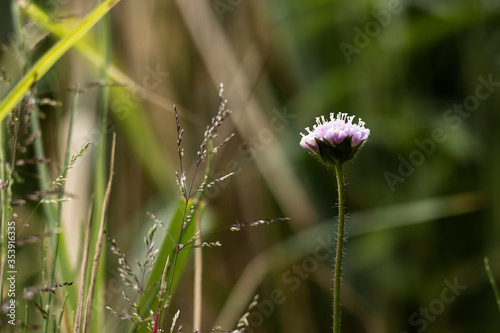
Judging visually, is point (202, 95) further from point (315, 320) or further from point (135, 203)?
point (315, 320)

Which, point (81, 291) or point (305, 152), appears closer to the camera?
point (81, 291)

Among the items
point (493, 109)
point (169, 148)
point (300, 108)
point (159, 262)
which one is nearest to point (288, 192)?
point (300, 108)

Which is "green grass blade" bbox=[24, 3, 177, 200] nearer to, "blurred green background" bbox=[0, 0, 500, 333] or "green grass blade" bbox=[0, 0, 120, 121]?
"blurred green background" bbox=[0, 0, 500, 333]

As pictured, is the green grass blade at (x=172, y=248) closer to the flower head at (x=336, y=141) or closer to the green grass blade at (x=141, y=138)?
the flower head at (x=336, y=141)

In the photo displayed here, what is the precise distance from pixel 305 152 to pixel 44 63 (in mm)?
654

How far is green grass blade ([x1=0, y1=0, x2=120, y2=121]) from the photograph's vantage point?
15.1 inches

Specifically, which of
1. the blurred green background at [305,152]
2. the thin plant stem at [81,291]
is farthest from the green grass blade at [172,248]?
the blurred green background at [305,152]

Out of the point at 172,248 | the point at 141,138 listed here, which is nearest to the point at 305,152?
the point at 141,138

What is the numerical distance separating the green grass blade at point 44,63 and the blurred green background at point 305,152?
44 cm

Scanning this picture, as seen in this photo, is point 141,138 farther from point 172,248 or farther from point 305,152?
point 172,248

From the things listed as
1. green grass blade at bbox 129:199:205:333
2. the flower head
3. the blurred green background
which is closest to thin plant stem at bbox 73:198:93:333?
green grass blade at bbox 129:199:205:333

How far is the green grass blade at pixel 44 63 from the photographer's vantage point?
38 cm

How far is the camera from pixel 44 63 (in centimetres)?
40

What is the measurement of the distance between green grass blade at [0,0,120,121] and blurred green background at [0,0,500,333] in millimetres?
443
